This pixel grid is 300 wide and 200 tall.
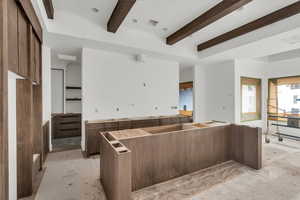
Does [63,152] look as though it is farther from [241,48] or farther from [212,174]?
[241,48]

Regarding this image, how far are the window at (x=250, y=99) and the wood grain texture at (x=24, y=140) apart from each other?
6.20 meters

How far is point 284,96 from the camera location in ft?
17.8

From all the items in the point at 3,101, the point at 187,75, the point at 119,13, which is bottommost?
the point at 3,101

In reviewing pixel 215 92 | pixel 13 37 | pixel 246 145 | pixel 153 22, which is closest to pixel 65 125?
pixel 13 37

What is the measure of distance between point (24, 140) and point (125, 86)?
2.79m

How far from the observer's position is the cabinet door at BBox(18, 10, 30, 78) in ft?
6.32

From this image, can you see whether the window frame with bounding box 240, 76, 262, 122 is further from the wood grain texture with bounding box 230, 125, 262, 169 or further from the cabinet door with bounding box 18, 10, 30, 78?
the cabinet door with bounding box 18, 10, 30, 78

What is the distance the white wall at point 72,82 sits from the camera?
5.74 metres

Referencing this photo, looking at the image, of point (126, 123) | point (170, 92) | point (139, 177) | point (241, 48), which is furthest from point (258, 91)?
point (139, 177)

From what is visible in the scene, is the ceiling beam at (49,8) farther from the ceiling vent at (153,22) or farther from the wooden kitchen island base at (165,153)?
the wooden kitchen island base at (165,153)

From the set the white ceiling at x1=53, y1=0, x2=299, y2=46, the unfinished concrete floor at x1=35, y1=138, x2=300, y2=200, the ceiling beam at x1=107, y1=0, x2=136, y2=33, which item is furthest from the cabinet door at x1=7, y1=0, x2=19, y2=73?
the unfinished concrete floor at x1=35, y1=138, x2=300, y2=200

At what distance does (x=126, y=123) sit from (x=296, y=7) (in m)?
4.26

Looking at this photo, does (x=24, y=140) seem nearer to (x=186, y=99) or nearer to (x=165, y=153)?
(x=165, y=153)

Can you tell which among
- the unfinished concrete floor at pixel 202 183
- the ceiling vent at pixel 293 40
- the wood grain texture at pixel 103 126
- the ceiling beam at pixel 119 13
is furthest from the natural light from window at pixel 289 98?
the ceiling beam at pixel 119 13
